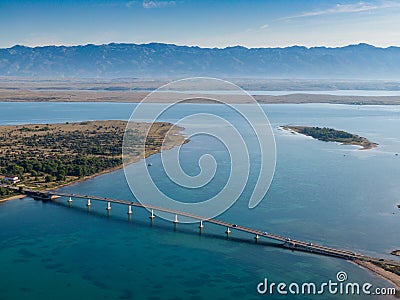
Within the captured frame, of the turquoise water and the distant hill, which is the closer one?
the turquoise water

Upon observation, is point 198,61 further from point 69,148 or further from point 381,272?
point 381,272

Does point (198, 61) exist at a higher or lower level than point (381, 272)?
higher

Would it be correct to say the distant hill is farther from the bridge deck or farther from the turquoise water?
the bridge deck

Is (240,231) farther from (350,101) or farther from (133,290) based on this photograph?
(350,101)

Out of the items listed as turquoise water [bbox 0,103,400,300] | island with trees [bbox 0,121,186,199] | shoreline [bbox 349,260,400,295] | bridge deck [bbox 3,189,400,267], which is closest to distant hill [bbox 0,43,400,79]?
island with trees [bbox 0,121,186,199]

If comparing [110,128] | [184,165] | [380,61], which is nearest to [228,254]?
[184,165]

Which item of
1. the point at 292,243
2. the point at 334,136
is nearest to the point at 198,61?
the point at 334,136
